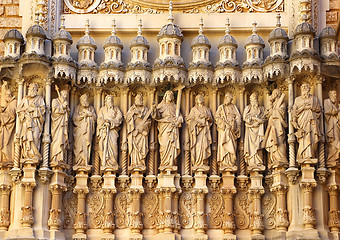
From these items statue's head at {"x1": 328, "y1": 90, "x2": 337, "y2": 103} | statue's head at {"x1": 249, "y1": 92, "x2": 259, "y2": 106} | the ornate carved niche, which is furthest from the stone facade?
the ornate carved niche

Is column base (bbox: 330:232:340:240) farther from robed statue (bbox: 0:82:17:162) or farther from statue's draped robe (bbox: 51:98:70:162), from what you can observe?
robed statue (bbox: 0:82:17:162)

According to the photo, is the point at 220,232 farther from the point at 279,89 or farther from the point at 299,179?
the point at 279,89

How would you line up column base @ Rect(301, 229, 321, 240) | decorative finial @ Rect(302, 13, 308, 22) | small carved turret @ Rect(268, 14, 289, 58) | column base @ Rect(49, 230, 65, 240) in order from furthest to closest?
decorative finial @ Rect(302, 13, 308, 22)
small carved turret @ Rect(268, 14, 289, 58)
column base @ Rect(49, 230, 65, 240)
column base @ Rect(301, 229, 321, 240)

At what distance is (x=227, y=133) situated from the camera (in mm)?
19734

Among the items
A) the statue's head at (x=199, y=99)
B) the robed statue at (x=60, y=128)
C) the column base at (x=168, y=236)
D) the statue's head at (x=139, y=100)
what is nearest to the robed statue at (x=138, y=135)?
the statue's head at (x=139, y=100)

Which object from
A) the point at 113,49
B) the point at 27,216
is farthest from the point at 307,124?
the point at 27,216

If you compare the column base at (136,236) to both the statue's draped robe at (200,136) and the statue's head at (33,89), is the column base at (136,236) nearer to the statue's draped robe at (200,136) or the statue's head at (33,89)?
the statue's draped robe at (200,136)

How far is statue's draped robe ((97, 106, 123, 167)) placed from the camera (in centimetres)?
1972

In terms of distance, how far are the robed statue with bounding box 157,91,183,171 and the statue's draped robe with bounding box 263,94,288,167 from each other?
5.79 feet

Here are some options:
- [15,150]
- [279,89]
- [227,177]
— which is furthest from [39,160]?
[279,89]

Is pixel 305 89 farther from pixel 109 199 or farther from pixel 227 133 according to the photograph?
pixel 109 199

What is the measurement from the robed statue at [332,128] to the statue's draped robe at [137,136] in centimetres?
353

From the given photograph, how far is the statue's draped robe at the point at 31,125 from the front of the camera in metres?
19.4

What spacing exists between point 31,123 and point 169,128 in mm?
2716
